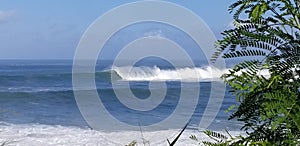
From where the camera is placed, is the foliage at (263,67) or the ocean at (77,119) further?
the ocean at (77,119)

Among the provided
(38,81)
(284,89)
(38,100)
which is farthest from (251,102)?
(38,81)

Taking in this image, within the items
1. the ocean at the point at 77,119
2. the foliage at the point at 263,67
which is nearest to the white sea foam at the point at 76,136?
the ocean at the point at 77,119

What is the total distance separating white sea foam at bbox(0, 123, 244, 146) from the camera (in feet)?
27.7

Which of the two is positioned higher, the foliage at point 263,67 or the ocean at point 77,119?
the foliage at point 263,67

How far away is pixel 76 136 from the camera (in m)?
9.23

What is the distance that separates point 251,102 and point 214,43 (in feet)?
0.59

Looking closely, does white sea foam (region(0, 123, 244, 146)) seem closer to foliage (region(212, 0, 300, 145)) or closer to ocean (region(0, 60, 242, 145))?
ocean (region(0, 60, 242, 145))

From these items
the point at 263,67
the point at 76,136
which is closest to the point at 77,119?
the point at 76,136

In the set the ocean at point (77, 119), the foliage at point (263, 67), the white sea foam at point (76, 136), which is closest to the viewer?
the foliage at point (263, 67)

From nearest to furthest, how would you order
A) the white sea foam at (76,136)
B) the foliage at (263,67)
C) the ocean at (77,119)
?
the foliage at (263,67)
the white sea foam at (76,136)
the ocean at (77,119)

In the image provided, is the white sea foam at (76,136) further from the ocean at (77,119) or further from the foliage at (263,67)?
the foliage at (263,67)

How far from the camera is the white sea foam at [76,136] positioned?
8.45m

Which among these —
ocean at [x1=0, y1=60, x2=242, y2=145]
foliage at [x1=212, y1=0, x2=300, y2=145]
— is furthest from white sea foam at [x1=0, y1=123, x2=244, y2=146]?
foliage at [x1=212, y1=0, x2=300, y2=145]

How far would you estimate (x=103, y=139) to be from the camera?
8.97 metres
